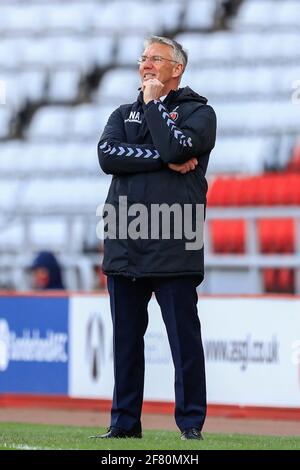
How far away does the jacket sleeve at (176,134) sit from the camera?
22.7ft

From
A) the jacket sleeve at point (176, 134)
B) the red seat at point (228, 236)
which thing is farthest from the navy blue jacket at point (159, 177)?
the red seat at point (228, 236)

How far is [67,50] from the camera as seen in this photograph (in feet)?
78.9

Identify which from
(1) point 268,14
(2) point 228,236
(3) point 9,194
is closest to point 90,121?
(3) point 9,194

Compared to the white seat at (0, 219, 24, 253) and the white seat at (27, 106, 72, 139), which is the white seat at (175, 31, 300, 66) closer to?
the white seat at (27, 106, 72, 139)

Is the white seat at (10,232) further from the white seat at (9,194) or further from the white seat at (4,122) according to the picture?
the white seat at (4,122)

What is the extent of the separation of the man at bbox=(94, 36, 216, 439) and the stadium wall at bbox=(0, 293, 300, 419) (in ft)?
14.7

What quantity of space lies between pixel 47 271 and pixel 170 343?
8429mm

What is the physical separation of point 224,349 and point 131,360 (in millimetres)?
4931

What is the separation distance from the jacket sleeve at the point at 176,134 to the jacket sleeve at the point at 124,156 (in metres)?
0.07

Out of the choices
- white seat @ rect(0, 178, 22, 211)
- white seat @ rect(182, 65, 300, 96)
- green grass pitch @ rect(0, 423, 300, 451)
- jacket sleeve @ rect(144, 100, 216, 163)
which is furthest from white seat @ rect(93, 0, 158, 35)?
jacket sleeve @ rect(144, 100, 216, 163)

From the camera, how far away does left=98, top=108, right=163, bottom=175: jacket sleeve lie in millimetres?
7016

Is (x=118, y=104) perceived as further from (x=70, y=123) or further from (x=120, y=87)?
(x=70, y=123)

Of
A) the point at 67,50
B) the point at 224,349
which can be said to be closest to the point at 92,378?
the point at 224,349

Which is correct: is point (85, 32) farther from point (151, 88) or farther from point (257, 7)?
point (151, 88)
